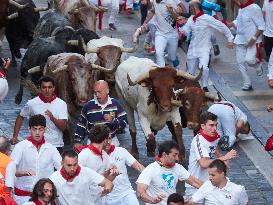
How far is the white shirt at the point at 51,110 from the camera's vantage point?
1491 centimetres

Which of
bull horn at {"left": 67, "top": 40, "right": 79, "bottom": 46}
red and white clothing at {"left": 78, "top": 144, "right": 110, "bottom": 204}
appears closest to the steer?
bull horn at {"left": 67, "top": 40, "right": 79, "bottom": 46}

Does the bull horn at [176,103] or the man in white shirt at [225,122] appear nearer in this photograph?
the bull horn at [176,103]

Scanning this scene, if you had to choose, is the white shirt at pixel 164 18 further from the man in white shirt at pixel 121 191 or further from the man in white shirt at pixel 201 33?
the man in white shirt at pixel 121 191

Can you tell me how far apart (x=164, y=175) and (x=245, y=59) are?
8.45 meters

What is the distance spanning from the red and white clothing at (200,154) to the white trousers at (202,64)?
6570 millimetres

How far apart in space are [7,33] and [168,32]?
3660mm

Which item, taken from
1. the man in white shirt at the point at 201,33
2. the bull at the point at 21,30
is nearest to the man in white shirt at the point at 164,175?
the man in white shirt at the point at 201,33

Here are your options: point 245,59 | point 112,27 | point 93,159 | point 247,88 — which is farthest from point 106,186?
point 112,27

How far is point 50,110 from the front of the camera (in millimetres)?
14906

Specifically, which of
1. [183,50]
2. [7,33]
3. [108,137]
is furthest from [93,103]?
[183,50]

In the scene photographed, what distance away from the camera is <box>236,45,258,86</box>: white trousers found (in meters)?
20.4

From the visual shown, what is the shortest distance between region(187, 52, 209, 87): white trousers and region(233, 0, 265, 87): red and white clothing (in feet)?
2.75

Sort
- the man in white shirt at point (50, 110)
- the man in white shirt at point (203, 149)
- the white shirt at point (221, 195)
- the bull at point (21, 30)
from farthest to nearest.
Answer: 1. the bull at point (21, 30)
2. the man in white shirt at point (50, 110)
3. the man in white shirt at point (203, 149)
4. the white shirt at point (221, 195)

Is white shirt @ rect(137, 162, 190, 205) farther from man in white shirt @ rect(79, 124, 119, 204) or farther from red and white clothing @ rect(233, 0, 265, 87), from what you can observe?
red and white clothing @ rect(233, 0, 265, 87)
